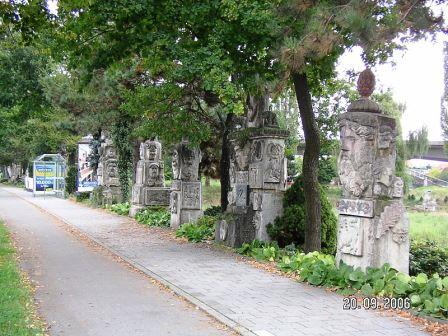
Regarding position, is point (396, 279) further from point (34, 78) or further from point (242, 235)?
point (34, 78)

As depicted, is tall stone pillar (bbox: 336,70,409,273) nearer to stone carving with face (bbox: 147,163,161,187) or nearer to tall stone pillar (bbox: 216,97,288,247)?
tall stone pillar (bbox: 216,97,288,247)

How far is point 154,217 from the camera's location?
19672 mm

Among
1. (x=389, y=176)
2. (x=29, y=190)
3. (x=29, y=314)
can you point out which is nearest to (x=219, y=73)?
(x=389, y=176)

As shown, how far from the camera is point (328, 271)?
8797 mm

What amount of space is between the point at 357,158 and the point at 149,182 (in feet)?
46.4

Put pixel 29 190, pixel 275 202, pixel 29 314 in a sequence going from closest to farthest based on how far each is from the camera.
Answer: pixel 29 314 → pixel 275 202 → pixel 29 190

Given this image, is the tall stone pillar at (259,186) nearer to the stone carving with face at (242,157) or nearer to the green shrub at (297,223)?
the stone carving with face at (242,157)

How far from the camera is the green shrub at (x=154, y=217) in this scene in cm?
1888

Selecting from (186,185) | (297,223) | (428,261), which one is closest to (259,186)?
(297,223)

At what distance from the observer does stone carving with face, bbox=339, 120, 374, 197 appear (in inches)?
338

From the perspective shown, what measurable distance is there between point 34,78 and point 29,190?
30.4 metres

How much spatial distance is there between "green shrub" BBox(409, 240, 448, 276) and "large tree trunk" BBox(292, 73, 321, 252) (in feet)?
7.15

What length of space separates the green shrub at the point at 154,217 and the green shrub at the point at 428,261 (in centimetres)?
867

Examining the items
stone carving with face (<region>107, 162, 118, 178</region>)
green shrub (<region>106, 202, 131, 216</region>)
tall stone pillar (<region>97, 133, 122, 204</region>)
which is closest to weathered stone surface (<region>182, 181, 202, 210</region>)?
green shrub (<region>106, 202, 131, 216</region>)
